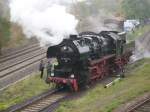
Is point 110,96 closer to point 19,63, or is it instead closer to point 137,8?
point 19,63

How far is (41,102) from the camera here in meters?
20.4

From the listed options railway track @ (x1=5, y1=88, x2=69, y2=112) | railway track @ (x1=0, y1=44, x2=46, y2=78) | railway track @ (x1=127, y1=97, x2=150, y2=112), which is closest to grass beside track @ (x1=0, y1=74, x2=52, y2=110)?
railway track @ (x1=5, y1=88, x2=69, y2=112)

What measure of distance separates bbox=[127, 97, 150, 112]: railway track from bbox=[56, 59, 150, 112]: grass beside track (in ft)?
3.27

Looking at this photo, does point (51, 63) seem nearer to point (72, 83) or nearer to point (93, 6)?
point (72, 83)

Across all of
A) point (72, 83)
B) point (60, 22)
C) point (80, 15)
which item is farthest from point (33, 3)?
point (80, 15)

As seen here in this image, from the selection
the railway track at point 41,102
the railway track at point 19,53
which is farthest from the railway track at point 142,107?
the railway track at point 19,53

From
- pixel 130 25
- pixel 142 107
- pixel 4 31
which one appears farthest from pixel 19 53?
pixel 142 107

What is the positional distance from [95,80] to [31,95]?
4804mm

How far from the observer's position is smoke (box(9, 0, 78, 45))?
1008 inches

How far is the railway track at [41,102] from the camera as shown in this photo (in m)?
19.1

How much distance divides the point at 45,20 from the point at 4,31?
913cm

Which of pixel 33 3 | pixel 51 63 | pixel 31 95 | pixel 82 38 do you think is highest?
pixel 33 3

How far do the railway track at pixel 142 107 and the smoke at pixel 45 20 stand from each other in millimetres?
8942

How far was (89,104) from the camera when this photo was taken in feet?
63.3
